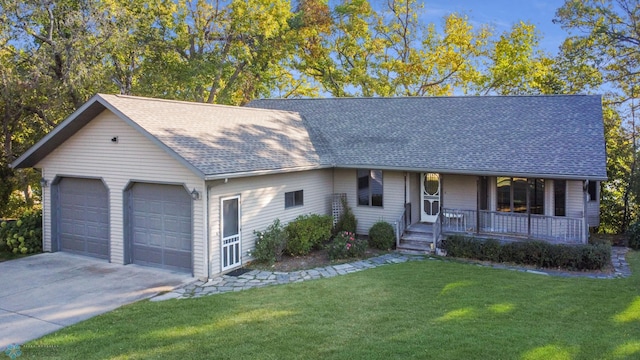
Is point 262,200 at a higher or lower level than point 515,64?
lower

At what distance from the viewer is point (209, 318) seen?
841cm

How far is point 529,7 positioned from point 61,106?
30049mm

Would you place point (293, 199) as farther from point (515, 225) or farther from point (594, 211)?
point (594, 211)

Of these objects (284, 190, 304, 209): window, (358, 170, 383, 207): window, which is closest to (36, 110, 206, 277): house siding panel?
(284, 190, 304, 209): window

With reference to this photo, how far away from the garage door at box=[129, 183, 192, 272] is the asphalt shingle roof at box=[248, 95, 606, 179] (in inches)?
238

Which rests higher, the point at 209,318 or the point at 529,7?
the point at 529,7

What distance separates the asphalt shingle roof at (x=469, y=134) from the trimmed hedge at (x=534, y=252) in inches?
78.4

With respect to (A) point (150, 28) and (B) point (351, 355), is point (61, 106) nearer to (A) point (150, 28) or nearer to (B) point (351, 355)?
(A) point (150, 28)

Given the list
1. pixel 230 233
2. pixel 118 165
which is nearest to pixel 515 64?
pixel 230 233

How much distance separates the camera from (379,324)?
804 centimetres

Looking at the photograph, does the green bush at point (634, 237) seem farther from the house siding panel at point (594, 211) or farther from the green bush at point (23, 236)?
the green bush at point (23, 236)

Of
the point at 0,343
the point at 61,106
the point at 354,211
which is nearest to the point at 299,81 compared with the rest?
the point at 61,106

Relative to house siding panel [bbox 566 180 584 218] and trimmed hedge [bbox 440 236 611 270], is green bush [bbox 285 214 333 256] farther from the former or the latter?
house siding panel [bbox 566 180 584 218]

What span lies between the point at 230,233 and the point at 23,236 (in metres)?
7.22
